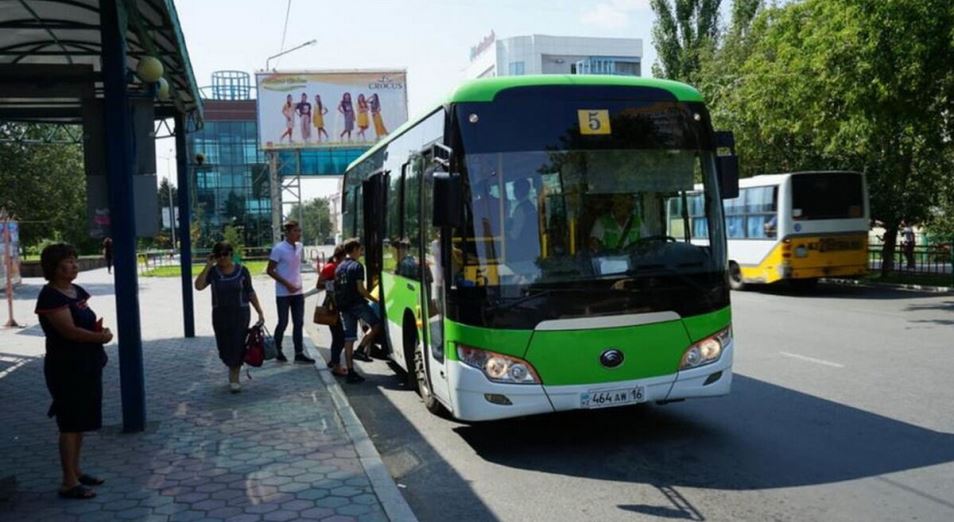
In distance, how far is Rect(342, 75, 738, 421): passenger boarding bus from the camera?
5.98 meters

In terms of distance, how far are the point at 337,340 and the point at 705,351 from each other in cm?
524

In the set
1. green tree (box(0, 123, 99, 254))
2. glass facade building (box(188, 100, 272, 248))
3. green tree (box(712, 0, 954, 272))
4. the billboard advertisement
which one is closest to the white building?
glass facade building (box(188, 100, 272, 248))

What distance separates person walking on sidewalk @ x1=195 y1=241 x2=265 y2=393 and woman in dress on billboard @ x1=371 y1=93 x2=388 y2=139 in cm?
3577

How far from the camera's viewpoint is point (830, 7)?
53.8 ft

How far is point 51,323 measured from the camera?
520cm

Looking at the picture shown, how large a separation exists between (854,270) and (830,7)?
6272 mm

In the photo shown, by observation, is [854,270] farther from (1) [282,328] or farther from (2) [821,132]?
(1) [282,328]

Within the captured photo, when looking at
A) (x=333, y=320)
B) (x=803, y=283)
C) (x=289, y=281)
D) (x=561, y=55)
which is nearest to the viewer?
(x=333, y=320)

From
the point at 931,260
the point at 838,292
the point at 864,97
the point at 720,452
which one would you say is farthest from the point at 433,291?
the point at 931,260

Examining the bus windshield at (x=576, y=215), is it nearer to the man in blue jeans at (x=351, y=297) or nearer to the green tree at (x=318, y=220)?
the man in blue jeans at (x=351, y=297)

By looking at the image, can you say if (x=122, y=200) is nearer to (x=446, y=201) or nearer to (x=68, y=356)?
(x=68, y=356)

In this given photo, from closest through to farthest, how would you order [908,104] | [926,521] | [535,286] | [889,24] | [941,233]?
[926,521]
[535,286]
[889,24]
[908,104]
[941,233]

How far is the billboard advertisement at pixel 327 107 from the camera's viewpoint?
140 feet

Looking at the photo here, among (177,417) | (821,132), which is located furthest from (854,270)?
(177,417)
